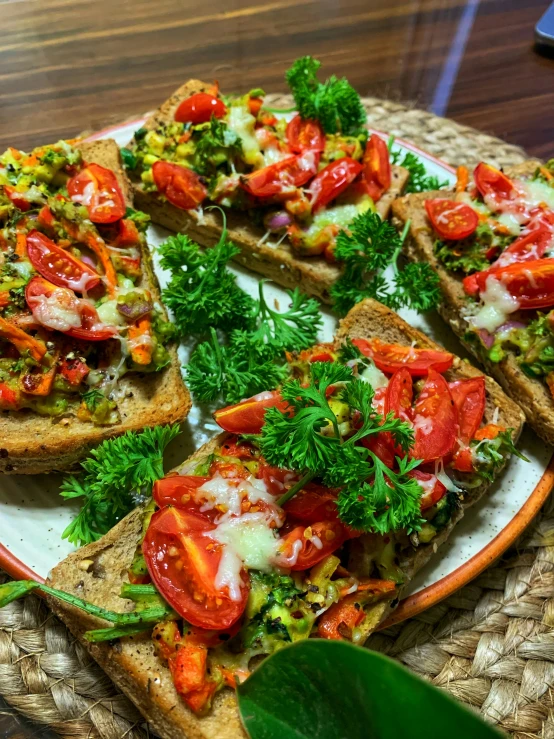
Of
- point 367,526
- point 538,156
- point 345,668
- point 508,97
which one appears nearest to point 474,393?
point 367,526

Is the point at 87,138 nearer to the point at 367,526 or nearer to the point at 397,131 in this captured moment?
the point at 397,131

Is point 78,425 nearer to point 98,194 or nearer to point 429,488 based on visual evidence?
point 98,194

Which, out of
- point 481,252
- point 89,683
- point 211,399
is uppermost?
point 481,252

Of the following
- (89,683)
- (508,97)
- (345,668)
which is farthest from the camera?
(508,97)

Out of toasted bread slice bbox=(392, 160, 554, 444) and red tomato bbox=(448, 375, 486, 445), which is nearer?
red tomato bbox=(448, 375, 486, 445)

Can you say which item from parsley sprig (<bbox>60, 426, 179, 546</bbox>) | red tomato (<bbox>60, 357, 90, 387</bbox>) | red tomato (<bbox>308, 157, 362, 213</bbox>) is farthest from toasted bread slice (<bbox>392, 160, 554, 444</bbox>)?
red tomato (<bbox>60, 357, 90, 387</bbox>)

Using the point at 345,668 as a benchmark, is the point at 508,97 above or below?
above

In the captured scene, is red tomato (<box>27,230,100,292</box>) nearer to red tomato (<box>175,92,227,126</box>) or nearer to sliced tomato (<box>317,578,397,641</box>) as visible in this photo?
red tomato (<box>175,92,227,126</box>)
